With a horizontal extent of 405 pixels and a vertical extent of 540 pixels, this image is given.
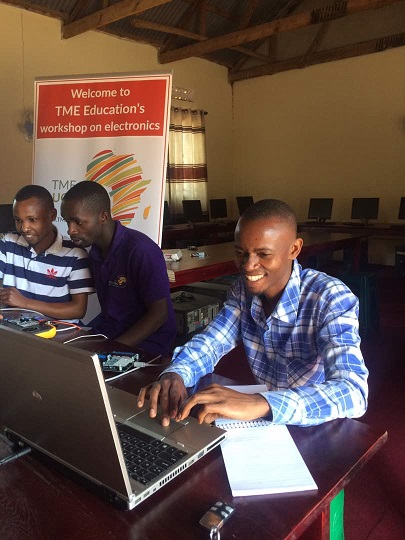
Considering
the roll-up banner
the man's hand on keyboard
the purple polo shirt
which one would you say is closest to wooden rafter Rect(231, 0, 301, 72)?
the roll-up banner

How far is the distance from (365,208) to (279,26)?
104 inches

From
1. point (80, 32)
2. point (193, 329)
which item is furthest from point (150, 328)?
point (80, 32)

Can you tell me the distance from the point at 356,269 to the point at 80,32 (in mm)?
4133

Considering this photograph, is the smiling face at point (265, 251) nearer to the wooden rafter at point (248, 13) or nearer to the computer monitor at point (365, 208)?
the computer monitor at point (365, 208)

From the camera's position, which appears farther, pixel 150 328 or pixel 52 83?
pixel 52 83

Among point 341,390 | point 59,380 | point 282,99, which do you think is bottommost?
point 341,390

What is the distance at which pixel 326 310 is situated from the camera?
1.15 metres

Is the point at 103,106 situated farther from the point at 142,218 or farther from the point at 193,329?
the point at 193,329

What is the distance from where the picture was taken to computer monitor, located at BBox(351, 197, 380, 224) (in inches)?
253

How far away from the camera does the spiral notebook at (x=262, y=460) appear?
74 cm

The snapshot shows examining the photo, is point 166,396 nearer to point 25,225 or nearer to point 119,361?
point 119,361

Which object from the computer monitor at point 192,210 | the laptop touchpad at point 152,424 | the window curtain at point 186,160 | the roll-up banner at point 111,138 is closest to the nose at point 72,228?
the roll-up banner at point 111,138

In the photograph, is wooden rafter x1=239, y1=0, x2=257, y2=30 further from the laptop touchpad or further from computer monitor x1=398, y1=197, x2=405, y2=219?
the laptop touchpad

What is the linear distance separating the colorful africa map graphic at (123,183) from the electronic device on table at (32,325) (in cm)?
119
